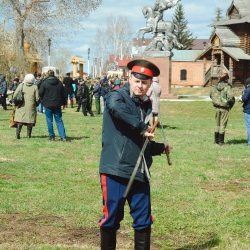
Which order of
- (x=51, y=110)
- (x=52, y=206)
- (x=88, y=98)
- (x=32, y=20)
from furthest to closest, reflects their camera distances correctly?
1. (x=32, y=20)
2. (x=88, y=98)
3. (x=51, y=110)
4. (x=52, y=206)

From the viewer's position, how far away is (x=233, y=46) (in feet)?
179

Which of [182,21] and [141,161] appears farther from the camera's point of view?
[182,21]

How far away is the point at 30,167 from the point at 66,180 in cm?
149

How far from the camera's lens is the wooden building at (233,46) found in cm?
5347

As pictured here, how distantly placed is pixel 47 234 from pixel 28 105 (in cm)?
887

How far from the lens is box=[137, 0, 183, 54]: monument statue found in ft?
120

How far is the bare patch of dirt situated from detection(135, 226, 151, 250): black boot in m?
0.95

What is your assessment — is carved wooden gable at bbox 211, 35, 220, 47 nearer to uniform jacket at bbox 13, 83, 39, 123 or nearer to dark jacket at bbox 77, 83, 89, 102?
dark jacket at bbox 77, 83, 89, 102

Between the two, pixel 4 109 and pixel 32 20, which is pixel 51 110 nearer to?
pixel 4 109

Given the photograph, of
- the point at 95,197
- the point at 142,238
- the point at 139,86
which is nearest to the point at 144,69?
the point at 139,86

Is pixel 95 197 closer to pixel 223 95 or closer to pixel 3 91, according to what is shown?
pixel 223 95

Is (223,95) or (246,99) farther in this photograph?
(246,99)

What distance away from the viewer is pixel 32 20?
41844 mm

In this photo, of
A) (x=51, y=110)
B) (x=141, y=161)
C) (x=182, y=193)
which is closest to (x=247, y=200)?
(x=182, y=193)
